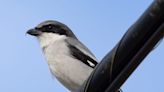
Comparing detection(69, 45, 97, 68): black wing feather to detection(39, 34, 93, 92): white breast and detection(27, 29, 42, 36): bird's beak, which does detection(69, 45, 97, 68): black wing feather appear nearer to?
detection(39, 34, 93, 92): white breast

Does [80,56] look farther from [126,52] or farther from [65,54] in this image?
[126,52]

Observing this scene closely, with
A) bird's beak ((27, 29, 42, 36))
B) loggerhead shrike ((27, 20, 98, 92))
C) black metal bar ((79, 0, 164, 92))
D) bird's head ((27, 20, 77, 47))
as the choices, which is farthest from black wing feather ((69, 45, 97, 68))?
black metal bar ((79, 0, 164, 92))

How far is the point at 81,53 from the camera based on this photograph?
6.42 metres

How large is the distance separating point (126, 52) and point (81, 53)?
4.06 metres

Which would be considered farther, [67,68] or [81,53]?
[81,53]

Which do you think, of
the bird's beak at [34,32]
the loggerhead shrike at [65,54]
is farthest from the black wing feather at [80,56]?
the bird's beak at [34,32]

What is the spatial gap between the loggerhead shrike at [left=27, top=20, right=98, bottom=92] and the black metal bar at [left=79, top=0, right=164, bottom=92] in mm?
3289

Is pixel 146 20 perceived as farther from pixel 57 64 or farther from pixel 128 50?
pixel 57 64

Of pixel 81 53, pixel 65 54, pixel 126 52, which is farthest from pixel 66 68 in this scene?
pixel 126 52

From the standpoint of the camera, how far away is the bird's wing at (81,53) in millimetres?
6141

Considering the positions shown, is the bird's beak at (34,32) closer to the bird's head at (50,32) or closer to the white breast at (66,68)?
the bird's head at (50,32)

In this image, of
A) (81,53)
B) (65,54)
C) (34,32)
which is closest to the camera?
(65,54)

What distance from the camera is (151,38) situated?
2227 millimetres

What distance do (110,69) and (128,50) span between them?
0.63ft
